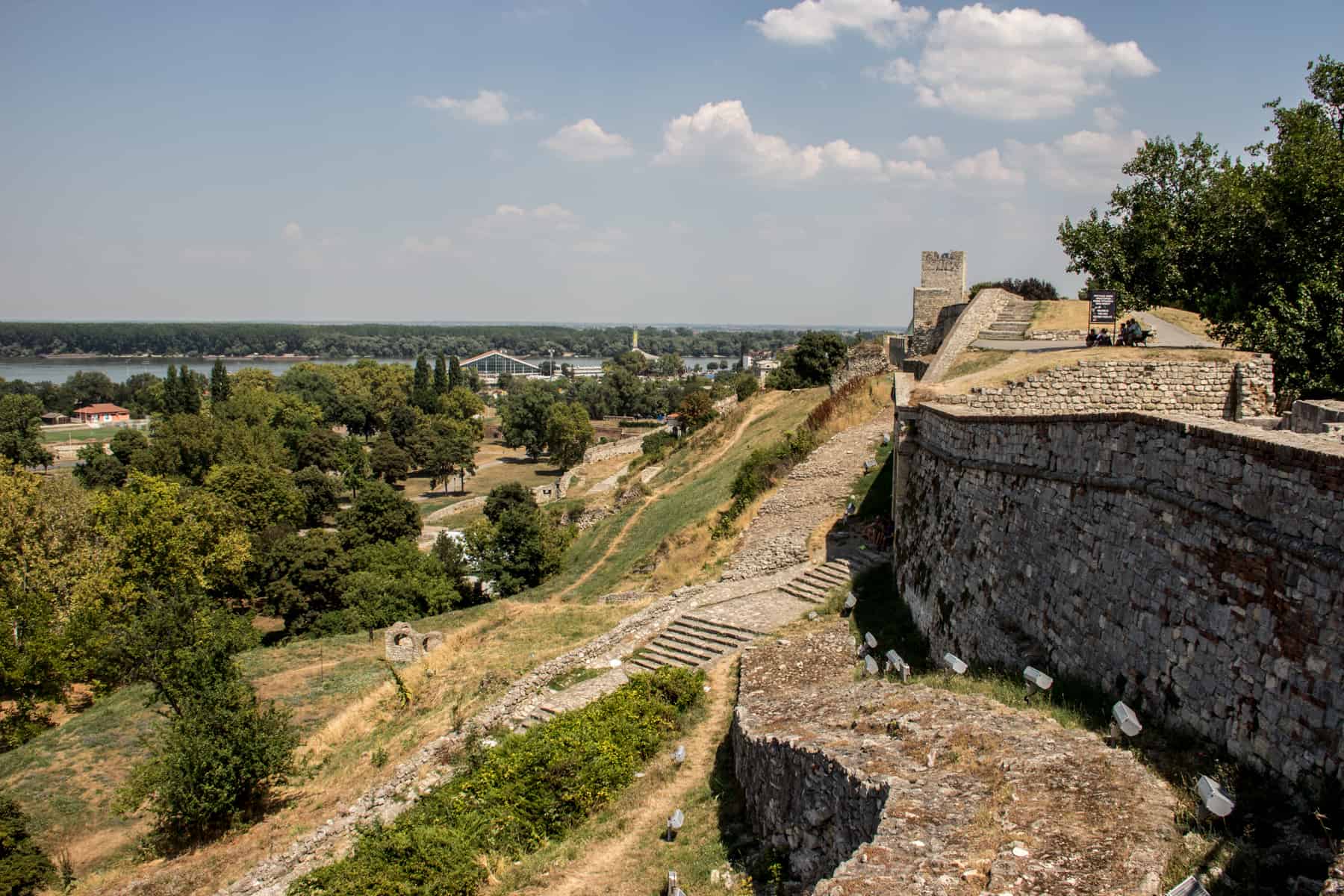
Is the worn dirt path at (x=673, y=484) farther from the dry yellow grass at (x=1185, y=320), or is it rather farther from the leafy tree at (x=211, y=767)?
the dry yellow grass at (x=1185, y=320)

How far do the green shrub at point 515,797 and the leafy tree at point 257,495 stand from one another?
39268mm

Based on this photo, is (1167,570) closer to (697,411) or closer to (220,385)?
(697,411)

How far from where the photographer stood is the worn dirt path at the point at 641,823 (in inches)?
384

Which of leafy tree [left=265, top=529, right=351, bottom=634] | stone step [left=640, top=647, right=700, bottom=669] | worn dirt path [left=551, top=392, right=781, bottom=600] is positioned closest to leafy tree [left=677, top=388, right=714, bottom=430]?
worn dirt path [left=551, top=392, right=781, bottom=600]

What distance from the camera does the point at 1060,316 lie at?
22688mm

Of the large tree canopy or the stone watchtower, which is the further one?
the stone watchtower

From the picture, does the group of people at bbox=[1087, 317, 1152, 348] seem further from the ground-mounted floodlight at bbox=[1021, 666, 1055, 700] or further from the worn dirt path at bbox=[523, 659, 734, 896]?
the worn dirt path at bbox=[523, 659, 734, 896]

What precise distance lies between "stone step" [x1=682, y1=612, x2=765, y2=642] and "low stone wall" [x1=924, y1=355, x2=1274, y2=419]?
222 inches

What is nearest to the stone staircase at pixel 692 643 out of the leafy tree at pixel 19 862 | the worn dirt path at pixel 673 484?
the worn dirt path at pixel 673 484

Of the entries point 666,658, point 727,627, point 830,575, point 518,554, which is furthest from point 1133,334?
point 518,554

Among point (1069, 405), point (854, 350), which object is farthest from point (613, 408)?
point (1069, 405)

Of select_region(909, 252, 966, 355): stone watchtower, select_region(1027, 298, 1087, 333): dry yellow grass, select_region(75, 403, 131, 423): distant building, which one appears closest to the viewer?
select_region(1027, 298, 1087, 333): dry yellow grass

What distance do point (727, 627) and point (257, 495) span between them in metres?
41.8

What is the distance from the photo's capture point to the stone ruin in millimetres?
22469
